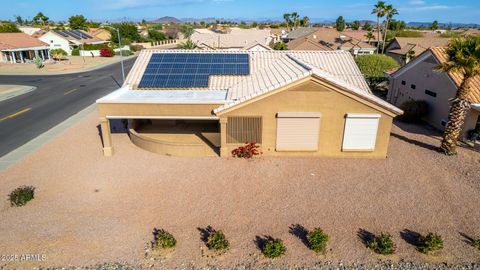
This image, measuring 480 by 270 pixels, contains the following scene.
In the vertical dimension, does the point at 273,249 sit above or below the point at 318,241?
below

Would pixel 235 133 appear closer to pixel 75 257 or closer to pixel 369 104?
pixel 369 104

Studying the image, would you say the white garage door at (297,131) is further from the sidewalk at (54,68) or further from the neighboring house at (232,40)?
the neighboring house at (232,40)

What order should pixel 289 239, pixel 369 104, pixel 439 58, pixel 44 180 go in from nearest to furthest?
1. pixel 289 239
2. pixel 44 180
3. pixel 369 104
4. pixel 439 58

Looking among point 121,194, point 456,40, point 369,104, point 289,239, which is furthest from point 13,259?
point 456,40

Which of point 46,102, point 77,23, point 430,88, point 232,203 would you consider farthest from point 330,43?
point 77,23

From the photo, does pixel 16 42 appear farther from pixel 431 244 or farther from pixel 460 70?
pixel 431 244

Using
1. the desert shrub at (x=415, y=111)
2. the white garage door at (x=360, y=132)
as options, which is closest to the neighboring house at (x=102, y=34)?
the desert shrub at (x=415, y=111)
